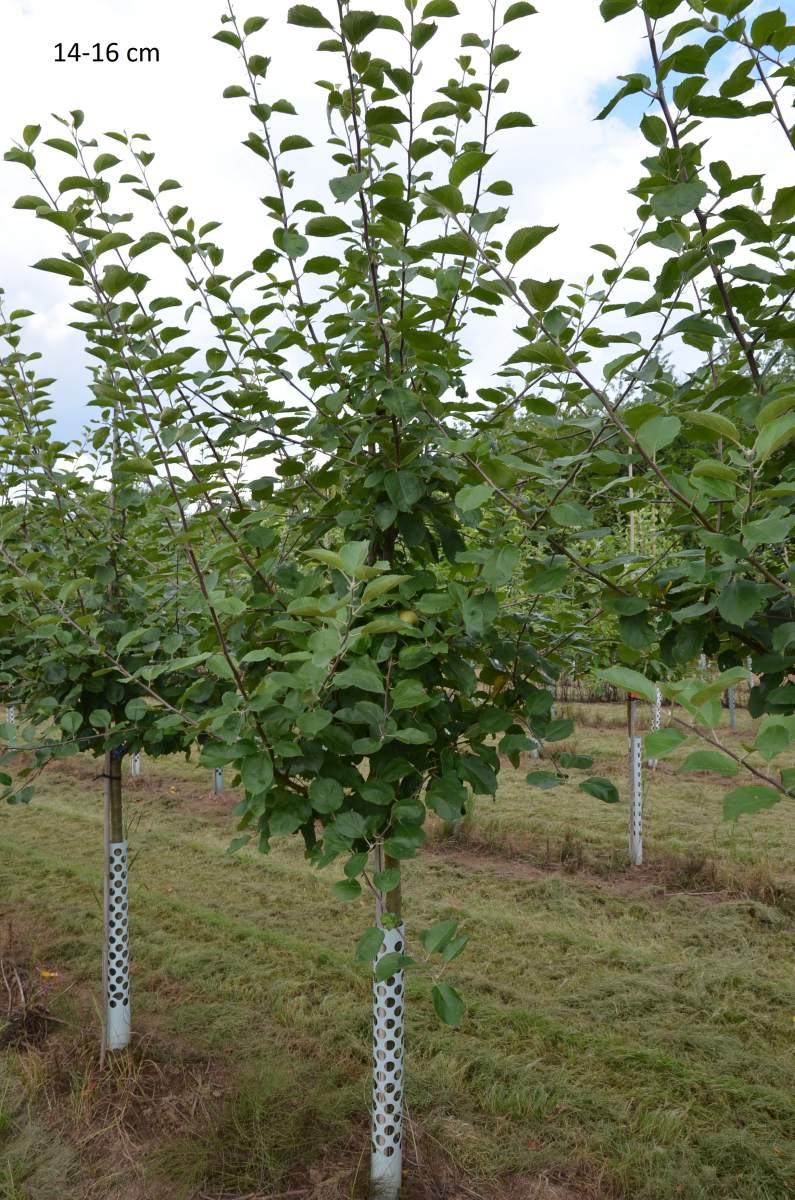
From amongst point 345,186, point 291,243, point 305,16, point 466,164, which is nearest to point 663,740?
point 466,164

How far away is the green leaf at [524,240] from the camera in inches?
54.0

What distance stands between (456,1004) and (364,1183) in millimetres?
1700

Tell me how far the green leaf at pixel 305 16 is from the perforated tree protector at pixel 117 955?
11.2 ft

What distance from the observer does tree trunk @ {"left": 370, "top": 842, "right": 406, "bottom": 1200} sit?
8.08 ft

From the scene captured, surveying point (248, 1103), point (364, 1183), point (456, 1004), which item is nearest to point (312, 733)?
point (456, 1004)

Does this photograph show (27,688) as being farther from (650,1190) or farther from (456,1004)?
(650,1190)

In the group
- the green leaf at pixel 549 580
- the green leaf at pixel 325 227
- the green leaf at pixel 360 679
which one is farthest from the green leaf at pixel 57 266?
the green leaf at pixel 549 580

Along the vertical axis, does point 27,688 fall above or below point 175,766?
above

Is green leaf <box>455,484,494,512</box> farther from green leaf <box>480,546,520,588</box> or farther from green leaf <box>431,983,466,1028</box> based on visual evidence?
green leaf <box>431,983,466,1028</box>

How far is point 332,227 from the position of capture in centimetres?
168

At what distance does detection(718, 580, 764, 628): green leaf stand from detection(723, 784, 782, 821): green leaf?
1.09 feet

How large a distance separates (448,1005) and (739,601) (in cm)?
99

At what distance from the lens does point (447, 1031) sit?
3977mm

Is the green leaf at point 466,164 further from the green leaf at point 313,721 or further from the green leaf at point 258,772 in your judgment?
the green leaf at point 258,772
